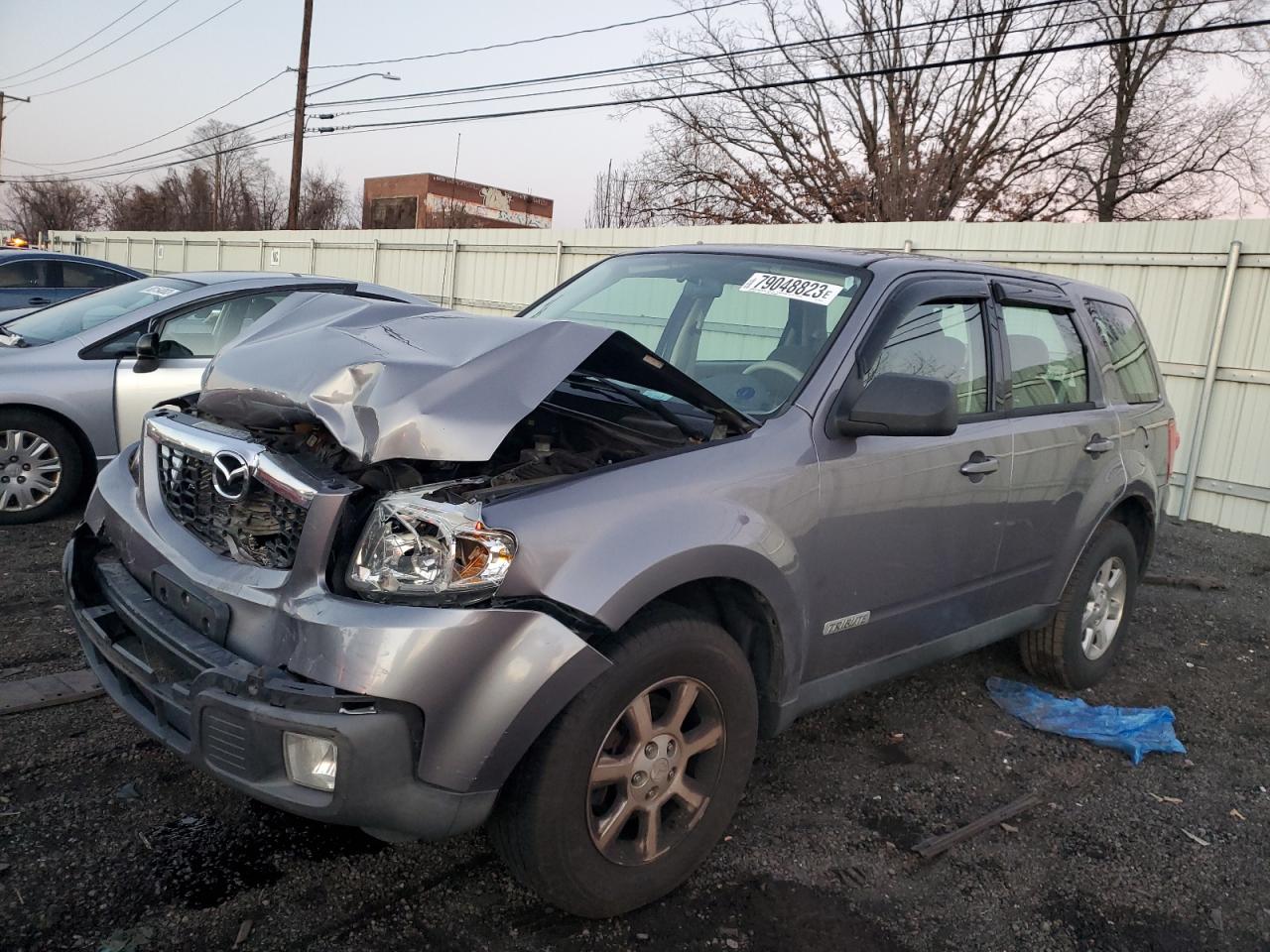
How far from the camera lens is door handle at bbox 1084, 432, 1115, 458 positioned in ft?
13.9

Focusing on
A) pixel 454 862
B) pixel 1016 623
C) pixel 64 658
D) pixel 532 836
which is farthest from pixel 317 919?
pixel 1016 623

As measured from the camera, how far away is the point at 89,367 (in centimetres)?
611

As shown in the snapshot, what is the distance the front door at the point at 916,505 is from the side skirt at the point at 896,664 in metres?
0.04

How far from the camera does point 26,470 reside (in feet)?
19.6

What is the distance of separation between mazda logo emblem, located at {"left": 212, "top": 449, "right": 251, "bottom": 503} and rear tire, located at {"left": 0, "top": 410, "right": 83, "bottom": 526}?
4.13 meters

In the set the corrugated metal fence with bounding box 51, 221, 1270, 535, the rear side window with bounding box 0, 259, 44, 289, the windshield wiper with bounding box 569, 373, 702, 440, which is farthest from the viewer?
the rear side window with bounding box 0, 259, 44, 289

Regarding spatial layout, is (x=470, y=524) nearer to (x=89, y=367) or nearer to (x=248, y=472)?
(x=248, y=472)

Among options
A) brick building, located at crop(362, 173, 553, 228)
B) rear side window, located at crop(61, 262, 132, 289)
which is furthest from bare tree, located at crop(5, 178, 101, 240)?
rear side window, located at crop(61, 262, 132, 289)

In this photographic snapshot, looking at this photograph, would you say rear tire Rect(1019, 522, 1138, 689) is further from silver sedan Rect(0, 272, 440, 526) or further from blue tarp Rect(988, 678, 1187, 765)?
silver sedan Rect(0, 272, 440, 526)

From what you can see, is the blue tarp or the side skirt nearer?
the side skirt

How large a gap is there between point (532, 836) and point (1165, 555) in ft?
23.6

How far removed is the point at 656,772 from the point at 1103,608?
3.04m

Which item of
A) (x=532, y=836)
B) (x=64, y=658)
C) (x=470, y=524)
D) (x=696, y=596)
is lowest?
(x=64, y=658)

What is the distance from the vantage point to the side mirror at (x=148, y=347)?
19.3 ft
